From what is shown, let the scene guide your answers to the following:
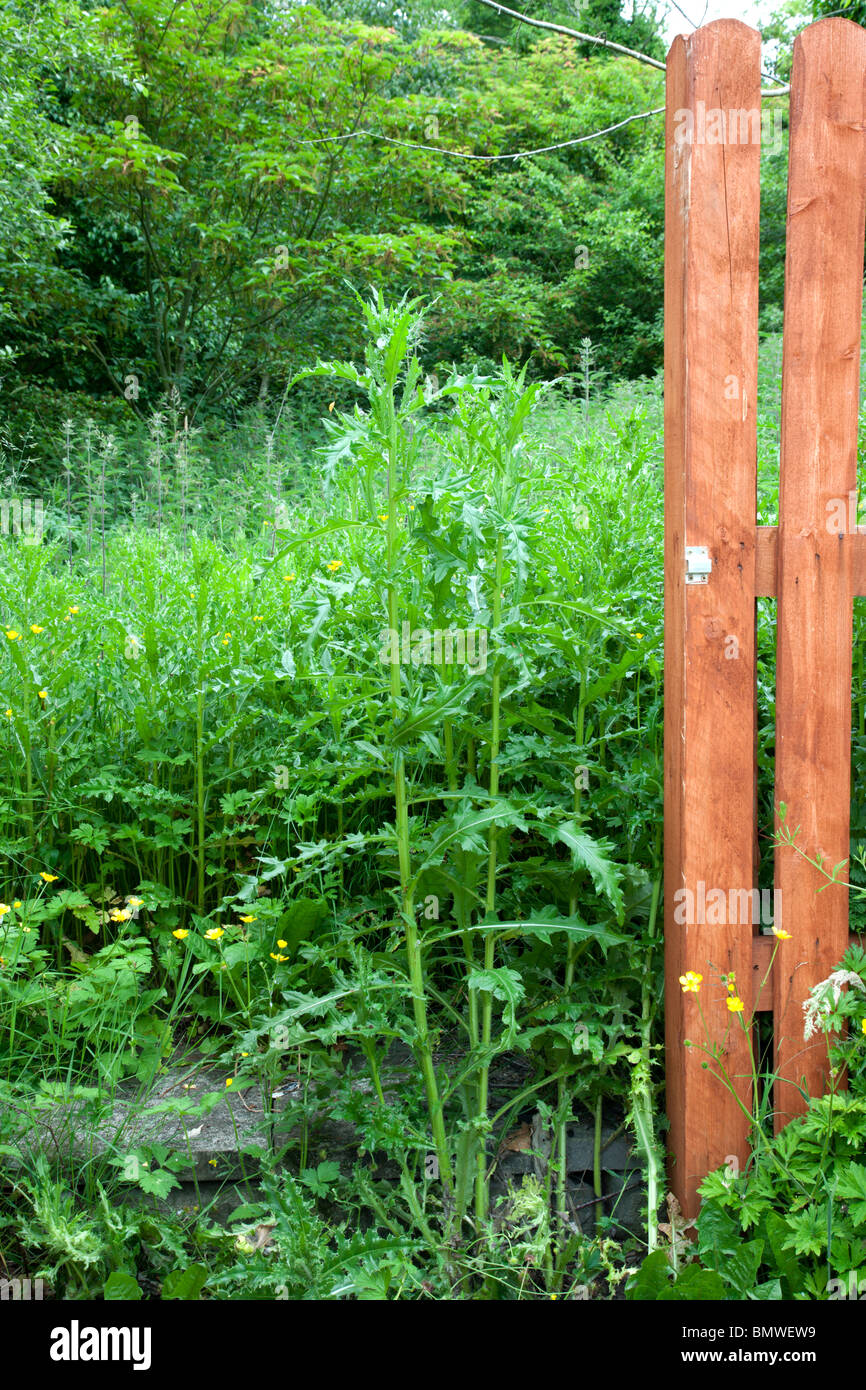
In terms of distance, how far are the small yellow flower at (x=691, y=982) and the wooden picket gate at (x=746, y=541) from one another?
3 cm

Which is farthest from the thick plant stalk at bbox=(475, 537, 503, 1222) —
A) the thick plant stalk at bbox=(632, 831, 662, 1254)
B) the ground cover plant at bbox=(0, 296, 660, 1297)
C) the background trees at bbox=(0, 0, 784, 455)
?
the background trees at bbox=(0, 0, 784, 455)

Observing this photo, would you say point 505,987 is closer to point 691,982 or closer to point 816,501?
point 691,982

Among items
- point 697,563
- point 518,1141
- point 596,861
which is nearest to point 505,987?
point 596,861

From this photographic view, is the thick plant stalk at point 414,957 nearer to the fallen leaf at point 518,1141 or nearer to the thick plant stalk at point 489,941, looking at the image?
the thick plant stalk at point 489,941

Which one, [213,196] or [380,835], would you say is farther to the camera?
[213,196]

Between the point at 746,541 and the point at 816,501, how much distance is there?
0.17m

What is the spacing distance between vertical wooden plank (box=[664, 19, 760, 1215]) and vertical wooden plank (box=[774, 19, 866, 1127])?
0.08m

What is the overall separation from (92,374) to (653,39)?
1323 centimetres

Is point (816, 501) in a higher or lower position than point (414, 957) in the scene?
higher

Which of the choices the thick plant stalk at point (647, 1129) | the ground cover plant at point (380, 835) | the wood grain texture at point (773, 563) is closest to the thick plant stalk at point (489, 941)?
the ground cover plant at point (380, 835)

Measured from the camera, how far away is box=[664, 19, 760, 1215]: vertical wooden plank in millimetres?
2107

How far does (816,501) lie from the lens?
2146 millimetres

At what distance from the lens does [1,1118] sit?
92.5 inches

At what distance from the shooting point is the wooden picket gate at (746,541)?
→ 2.10 metres
